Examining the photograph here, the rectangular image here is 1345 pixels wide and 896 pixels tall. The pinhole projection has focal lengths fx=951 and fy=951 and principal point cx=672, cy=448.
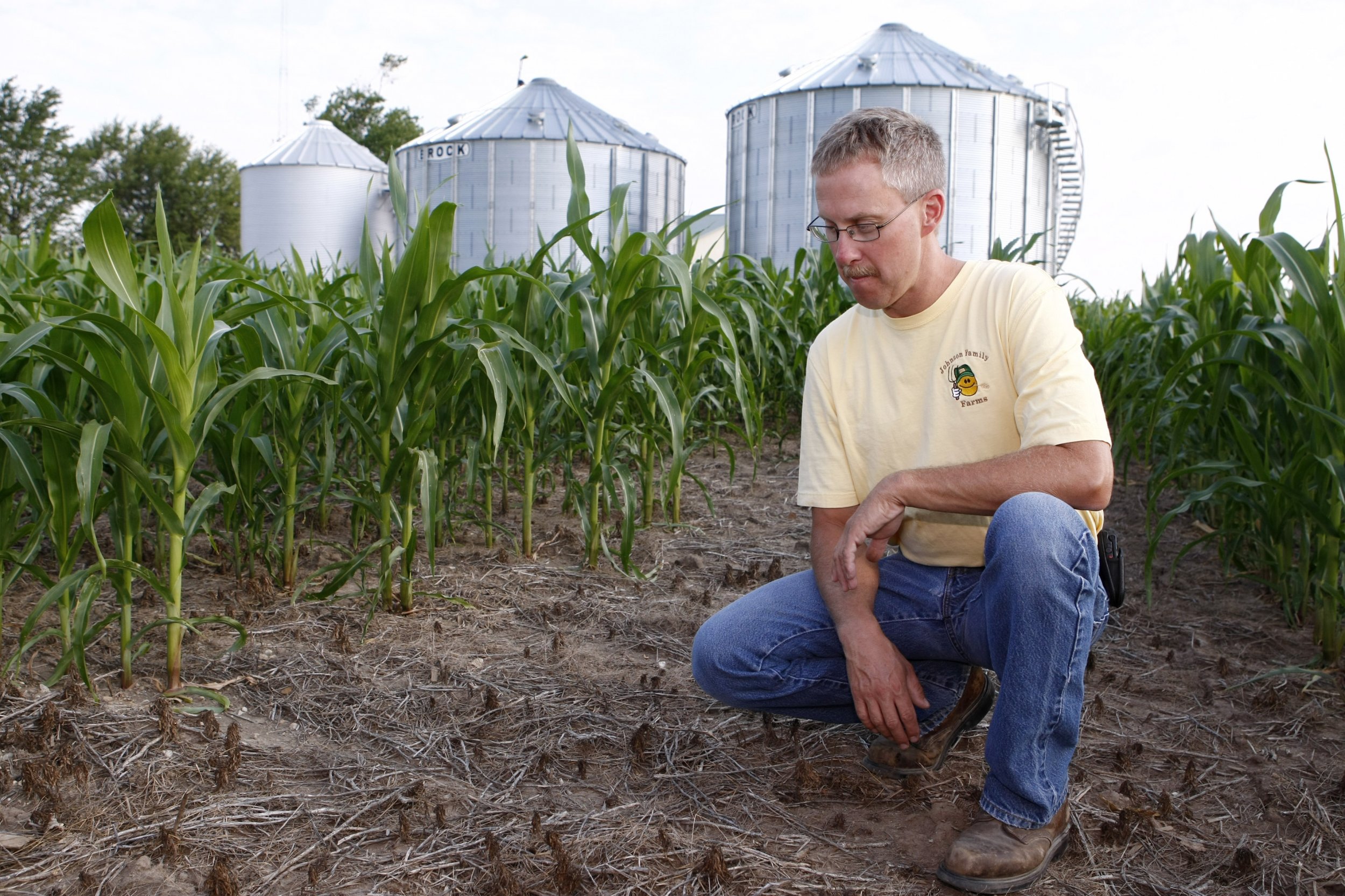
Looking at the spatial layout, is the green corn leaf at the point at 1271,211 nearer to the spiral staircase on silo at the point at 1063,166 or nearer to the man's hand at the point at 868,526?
the man's hand at the point at 868,526

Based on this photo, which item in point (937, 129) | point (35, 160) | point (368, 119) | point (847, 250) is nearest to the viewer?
point (847, 250)

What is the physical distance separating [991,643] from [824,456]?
1.62 feet

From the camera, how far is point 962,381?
1.79m

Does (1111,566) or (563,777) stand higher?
(1111,566)

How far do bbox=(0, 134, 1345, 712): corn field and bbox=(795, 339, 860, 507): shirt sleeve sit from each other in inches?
25.0

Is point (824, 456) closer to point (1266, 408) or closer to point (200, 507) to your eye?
point (200, 507)

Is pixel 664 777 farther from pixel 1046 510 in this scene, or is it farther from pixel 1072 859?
pixel 1046 510

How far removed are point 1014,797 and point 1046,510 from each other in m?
0.48

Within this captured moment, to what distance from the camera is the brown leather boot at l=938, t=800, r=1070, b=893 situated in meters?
1.51

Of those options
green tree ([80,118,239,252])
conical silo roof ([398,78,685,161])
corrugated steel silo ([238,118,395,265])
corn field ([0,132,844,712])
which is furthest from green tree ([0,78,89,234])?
corn field ([0,132,844,712])

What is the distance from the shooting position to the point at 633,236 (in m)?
2.66

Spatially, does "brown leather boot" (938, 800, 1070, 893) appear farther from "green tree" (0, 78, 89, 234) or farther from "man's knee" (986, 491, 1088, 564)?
"green tree" (0, 78, 89, 234)

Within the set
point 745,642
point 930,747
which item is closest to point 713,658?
point 745,642

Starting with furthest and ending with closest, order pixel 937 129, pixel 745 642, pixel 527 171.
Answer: pixel 527 171, pixel 937 129, pixel 745 642
